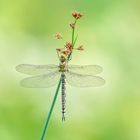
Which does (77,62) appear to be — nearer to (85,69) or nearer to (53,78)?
(85,69)

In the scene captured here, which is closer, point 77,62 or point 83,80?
point 83,80

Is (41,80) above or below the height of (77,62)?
below

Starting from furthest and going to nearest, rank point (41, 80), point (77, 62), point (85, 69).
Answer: point (77, 62) < point (85, 69) < point (41, 80)

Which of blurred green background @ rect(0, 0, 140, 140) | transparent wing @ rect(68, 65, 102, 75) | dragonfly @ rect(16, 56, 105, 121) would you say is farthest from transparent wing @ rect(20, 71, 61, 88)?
blurred green background @ rect(0, 0, 140, 140)

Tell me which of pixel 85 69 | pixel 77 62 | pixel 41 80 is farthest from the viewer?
pixel 77 62

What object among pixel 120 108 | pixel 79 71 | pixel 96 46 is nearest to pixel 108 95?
pixel 120 108

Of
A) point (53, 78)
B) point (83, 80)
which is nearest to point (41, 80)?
point (53, 78)
